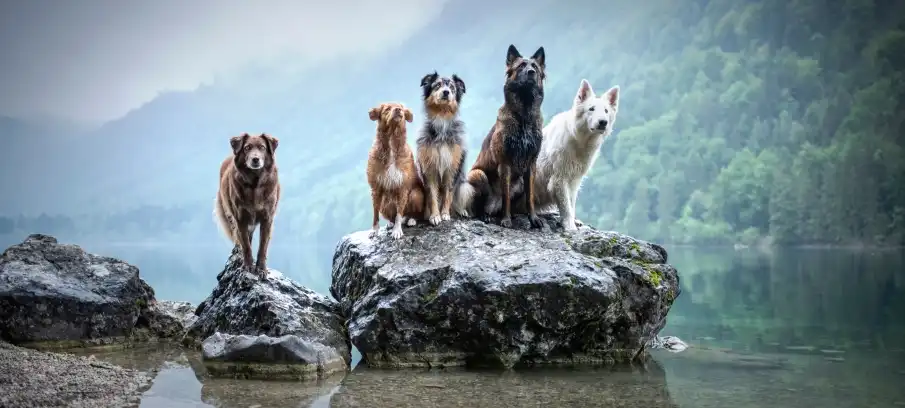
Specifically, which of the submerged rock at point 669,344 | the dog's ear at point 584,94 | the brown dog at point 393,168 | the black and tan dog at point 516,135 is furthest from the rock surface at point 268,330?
the submerged rock at point 669,344

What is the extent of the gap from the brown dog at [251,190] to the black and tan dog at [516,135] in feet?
8.12

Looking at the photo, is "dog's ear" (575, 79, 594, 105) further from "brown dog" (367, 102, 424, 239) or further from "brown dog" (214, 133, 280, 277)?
"brown dog" (214, 133, 280, 277)

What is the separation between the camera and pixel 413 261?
807 centimetres

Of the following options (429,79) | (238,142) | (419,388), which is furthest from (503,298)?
(238,142)

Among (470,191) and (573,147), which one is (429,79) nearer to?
(470,191)

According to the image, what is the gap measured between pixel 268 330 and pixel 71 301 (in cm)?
257

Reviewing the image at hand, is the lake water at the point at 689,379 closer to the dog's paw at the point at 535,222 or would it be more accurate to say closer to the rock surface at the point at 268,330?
→ the rock surface at the point at 268,330

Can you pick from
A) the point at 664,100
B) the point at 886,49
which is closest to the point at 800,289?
the point at 886,49

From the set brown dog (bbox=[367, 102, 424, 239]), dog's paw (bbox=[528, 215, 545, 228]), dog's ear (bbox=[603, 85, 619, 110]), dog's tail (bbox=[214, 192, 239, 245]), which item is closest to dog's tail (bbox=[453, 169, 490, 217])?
brown dog (bbox=[367, 102, 424, 239])

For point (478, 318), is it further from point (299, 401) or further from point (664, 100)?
point (664, 100)

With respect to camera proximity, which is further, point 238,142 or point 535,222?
point 535,222

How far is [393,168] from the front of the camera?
27.7ft

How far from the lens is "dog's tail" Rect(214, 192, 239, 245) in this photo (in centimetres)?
905

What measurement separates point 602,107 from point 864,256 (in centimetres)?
2970
